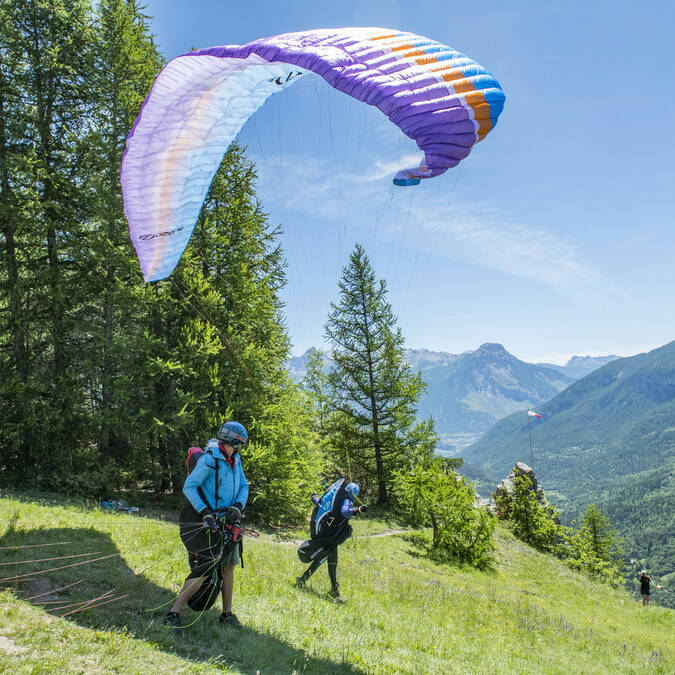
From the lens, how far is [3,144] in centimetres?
1196

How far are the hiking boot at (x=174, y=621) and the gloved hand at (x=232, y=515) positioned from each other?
3.62 ft

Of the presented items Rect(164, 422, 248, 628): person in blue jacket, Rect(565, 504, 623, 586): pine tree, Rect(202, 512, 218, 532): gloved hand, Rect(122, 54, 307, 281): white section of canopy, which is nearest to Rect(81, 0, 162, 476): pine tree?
Rect(122, 54, 307, 281): white section of canopy

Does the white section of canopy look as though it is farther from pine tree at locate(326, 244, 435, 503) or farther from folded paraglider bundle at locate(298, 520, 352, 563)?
pine tree at locate(326, 244, 435, 503)

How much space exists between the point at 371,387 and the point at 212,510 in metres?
17.9

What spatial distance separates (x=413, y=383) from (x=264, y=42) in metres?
17.8

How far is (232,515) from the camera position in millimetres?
5008

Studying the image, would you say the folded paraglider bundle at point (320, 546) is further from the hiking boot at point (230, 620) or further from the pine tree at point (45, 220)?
the pine tree at point (45, 220)

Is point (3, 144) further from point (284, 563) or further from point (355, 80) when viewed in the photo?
point (284, 563)

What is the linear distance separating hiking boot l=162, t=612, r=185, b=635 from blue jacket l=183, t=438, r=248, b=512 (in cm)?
116

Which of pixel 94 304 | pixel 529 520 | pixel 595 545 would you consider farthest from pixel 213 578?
→ pixel 595 545

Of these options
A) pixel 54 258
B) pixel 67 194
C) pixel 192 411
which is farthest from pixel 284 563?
pixel 67 194

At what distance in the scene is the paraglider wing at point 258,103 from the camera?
5543 mm

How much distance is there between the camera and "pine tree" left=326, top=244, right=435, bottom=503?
22.1m

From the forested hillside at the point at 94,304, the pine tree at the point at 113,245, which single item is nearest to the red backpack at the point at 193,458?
the forested hillside at the point at 94,304
